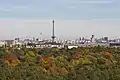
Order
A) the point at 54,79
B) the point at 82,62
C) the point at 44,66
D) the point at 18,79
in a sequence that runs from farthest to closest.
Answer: the point at 82,62 < the point at 44,66 < the point at 54,79 < the point at 18,79

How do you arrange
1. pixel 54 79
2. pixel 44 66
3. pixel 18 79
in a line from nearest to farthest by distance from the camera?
1. pixel 18 79
2. pixel 54 79
3. pixel 44 66

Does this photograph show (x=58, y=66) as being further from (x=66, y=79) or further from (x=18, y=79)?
(x=18, y=79)

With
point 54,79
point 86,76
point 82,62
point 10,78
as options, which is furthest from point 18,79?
point 82,62

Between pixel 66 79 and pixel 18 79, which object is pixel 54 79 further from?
pixel 18 79

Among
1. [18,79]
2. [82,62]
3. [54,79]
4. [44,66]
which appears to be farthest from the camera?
[82,62]

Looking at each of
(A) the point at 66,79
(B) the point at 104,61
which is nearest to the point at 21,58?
(B) the point at 104,61

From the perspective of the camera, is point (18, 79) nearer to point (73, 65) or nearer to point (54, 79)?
point (54, 79)

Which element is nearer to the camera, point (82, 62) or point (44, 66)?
point (44, 66)

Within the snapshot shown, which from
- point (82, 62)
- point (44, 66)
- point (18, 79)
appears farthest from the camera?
point (82, 62)

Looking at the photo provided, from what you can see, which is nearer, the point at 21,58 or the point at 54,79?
the point at 54,79
